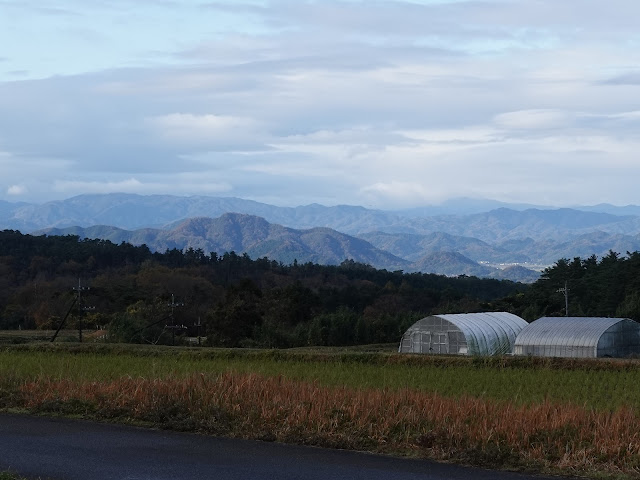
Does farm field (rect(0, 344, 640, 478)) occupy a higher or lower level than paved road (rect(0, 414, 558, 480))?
higher

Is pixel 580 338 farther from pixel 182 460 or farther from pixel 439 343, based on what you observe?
pixel 182 460

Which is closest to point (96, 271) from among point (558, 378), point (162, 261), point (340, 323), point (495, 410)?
point (162, 261)

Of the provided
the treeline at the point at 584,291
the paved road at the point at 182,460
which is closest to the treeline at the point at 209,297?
the treeline at the point at 584,291

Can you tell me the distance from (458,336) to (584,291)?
42847mm

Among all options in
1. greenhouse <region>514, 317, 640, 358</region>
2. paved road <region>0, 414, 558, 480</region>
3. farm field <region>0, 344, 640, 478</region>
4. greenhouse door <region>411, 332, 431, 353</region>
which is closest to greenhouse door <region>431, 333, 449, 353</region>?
greenhouse door <region>411, 332, 431, 353</region>

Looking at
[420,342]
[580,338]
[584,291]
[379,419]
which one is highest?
[584,291]

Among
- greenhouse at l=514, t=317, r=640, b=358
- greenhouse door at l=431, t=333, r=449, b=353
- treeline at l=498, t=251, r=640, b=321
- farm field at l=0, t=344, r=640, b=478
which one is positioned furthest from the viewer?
treeline at l=498, t=251, r=640, b=321

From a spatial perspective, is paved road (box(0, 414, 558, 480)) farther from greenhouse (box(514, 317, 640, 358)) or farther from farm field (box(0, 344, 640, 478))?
greenhouse (box(514, 317, 640, 358))

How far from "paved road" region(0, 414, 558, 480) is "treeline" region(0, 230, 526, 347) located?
40457mm

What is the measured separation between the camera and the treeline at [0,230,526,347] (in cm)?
6147

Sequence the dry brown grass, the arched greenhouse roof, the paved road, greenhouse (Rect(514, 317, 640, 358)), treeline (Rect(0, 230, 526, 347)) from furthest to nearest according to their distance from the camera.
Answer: treeline (Rect(0, 230, 526, 347))
the arched greenhouse roof
greenhouse (Rect(514, 317, 640, 358))
the dry brown grass
the paved road

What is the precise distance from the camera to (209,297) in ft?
328

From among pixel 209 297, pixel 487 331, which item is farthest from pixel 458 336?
pixel 209 297

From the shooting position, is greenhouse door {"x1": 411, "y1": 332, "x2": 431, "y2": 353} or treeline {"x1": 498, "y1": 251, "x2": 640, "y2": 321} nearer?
greenhouse door {"x1": 411, "y1": 332, "x2": 431, "y2": 353}
